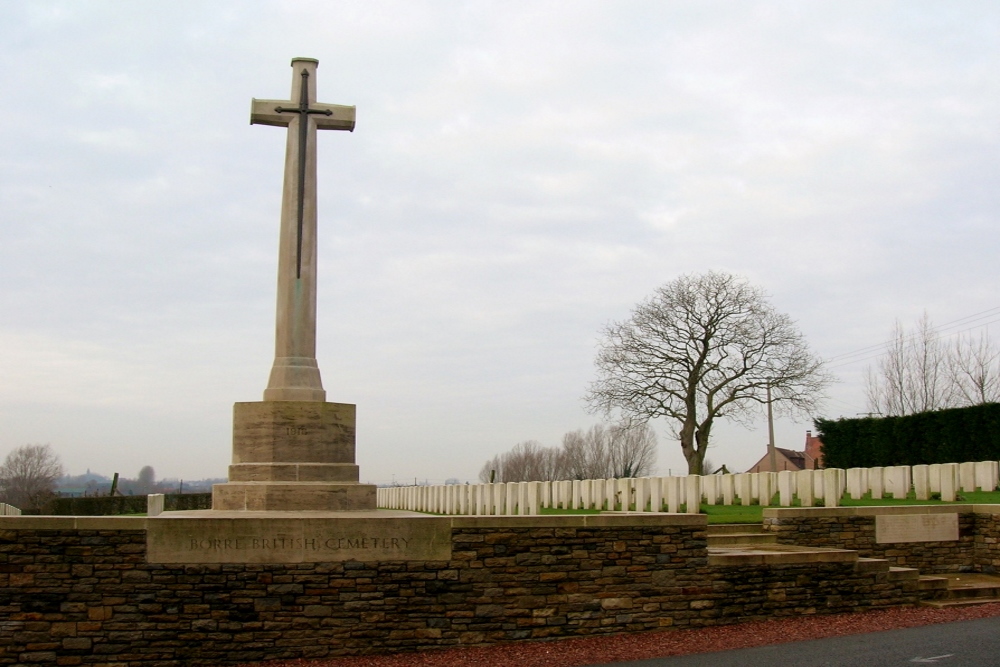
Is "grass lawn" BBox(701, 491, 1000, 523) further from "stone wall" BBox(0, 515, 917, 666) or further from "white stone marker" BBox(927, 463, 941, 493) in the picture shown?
"stone wall" BBox(0, 515, 917, 666)

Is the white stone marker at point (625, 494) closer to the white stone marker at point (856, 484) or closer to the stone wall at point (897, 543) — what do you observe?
the white stone marker at point (856, 484)

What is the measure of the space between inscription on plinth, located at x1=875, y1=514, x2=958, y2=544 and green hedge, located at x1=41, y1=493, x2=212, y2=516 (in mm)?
21363

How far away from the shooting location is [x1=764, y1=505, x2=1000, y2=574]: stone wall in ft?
37.2

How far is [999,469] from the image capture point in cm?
1716

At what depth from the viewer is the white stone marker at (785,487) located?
15352 mm

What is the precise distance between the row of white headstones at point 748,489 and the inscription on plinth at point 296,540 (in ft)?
20.7

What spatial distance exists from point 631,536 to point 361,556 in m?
2.58

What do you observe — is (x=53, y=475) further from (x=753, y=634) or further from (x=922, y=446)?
(x=753, y=634)

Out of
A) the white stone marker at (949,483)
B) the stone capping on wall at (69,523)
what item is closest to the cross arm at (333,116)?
the stone capping on wall at (69,523)

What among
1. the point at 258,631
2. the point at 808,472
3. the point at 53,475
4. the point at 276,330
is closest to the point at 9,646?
the point at 258,631

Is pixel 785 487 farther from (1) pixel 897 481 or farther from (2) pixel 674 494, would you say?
(1) pixel 897 481

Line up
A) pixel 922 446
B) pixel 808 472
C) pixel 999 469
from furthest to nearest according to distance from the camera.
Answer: pixel 922 446 → pixel 999 469 → pixel 808 472

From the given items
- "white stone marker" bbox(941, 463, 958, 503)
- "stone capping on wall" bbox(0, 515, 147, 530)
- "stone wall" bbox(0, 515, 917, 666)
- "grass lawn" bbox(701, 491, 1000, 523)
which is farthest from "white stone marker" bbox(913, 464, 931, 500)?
"stone capping on wall" bbox(0, 515, 147, 530)

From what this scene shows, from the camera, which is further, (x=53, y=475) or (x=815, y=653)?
(x=53, y=475)
